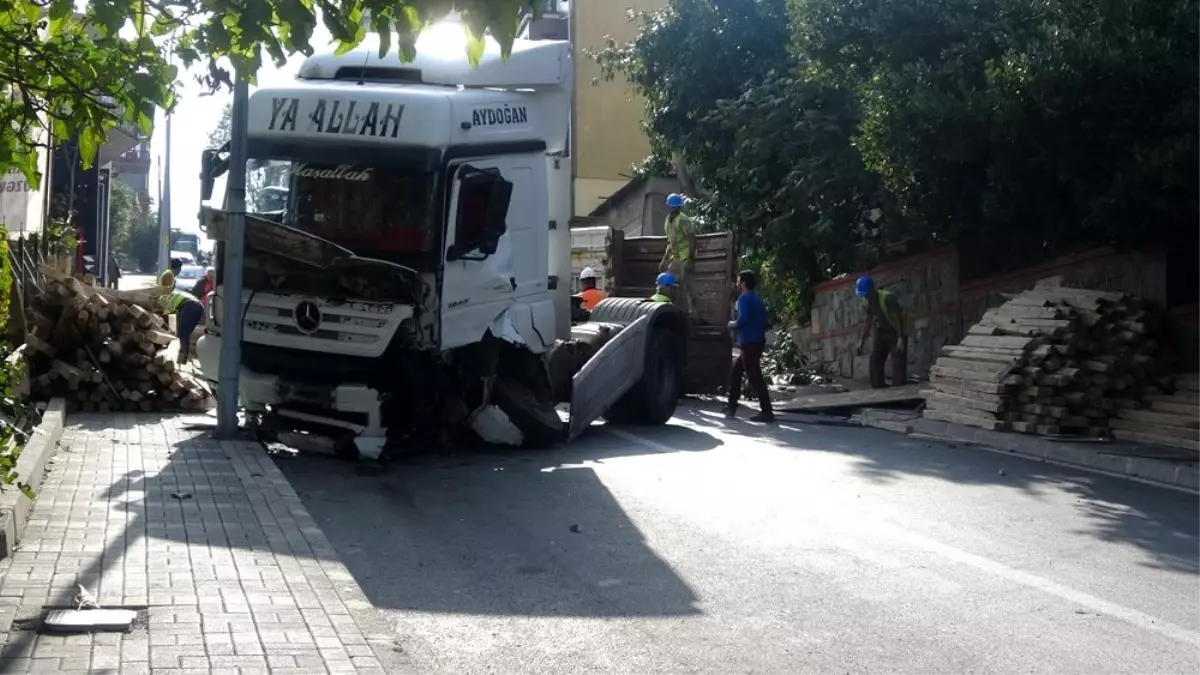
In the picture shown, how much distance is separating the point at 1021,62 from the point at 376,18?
10797mm

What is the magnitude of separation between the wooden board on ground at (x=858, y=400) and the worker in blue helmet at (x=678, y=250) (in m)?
1.97

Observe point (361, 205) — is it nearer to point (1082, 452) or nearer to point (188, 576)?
point (188, 576)

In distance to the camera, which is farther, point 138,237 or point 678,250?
point 138,237

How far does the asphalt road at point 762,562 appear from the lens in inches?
248

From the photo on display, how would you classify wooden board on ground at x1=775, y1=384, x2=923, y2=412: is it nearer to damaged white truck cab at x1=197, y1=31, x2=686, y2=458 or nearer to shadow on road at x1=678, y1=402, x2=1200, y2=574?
shadow on road at x1=678, y1=402, x2=1200, y2=574

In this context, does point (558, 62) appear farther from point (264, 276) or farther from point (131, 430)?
point (131, 430)

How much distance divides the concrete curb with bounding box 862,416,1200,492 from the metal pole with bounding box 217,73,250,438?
Result: 7.78 m

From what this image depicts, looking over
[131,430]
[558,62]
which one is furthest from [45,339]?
[558,62]

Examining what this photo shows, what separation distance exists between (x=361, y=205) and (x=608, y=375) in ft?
→ 11.5

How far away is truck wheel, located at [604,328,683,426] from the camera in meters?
15.2

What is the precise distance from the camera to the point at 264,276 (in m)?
11.9

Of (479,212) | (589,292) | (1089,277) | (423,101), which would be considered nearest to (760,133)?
(589,292)

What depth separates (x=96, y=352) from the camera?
552 inches

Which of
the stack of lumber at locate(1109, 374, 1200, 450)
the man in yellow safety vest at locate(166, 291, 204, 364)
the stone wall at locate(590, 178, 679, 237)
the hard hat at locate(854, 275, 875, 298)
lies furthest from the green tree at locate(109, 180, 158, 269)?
the stack of lumber at locate(1109, 374, 1200, 450)
